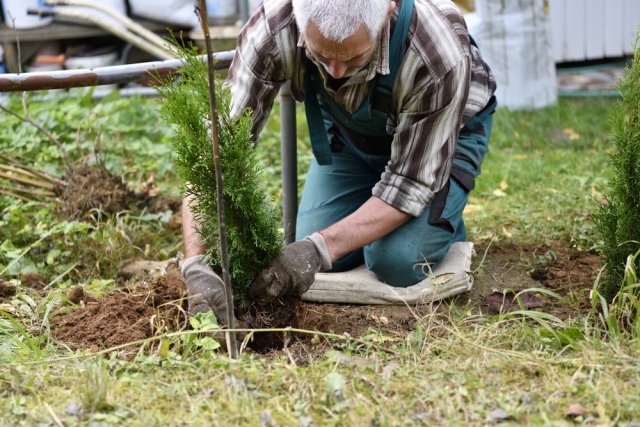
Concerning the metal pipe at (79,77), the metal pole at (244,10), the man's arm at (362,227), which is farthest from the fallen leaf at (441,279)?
the metal pole at (244,10)

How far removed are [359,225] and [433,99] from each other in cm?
59

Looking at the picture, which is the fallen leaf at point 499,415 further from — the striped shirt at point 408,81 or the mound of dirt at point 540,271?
the striped shirt at point 408,81

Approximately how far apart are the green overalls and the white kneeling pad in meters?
0.07

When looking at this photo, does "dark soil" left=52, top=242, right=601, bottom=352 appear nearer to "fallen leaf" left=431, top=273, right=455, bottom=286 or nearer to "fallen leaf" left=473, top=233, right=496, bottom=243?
"fallen leaf" left=431, top=273, right=455, bottom=286

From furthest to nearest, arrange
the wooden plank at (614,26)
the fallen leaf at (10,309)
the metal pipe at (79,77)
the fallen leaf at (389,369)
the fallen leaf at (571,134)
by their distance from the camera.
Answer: the wooden plank at (614,26)
the fallen leaf at (571,134)
the fallen leaf at (10,309)
the metal pipe at (79,77)
the fallen leaf at (389,369)

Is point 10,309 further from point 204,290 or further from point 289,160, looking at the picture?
point 289,160

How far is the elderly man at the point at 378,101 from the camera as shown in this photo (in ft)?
9.77

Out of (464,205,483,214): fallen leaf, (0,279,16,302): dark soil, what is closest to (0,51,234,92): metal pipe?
(0,279,16,302): dark soil

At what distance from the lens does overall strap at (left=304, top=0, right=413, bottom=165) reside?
3168 mm

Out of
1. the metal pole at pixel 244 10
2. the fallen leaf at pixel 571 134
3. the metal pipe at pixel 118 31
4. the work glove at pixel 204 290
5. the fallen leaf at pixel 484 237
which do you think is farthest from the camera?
the metal pole at pixel 244 10

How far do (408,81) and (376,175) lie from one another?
930 millimetres

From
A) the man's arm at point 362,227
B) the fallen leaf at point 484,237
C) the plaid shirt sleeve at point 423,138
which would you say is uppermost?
the plaid shirt sleeve at point 423,138

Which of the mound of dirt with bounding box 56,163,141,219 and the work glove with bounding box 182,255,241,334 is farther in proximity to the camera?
the mound of dirt with bounding box 56,163,141,219

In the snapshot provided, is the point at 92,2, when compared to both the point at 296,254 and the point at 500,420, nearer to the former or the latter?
the point at 296,254
